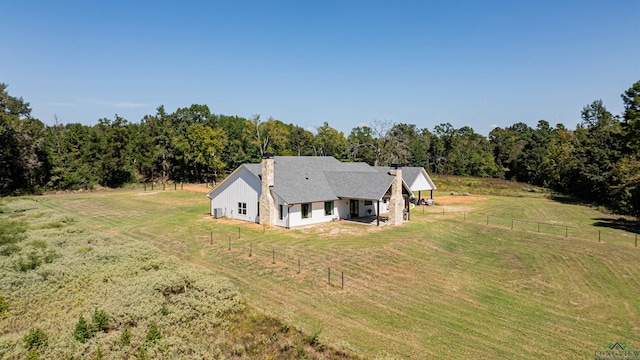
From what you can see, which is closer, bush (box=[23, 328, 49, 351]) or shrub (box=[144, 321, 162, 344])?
bush (box=[23, 328, 49, 351])

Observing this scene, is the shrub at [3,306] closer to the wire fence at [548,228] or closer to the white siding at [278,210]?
the white siding at [278,210]

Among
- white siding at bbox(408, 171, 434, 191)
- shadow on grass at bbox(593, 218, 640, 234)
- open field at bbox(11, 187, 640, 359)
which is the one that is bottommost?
open field at bbox(11, 187, 640, 359)

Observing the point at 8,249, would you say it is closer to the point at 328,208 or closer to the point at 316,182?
the point at 328,208

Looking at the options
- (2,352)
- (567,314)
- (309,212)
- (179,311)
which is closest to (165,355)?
(179,311)

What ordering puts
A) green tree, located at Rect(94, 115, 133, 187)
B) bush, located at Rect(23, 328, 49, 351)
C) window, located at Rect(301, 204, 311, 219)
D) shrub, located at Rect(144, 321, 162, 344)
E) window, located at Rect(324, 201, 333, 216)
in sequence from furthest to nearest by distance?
green tree, located at Rect(94, 115, 133, 187), window, located at Rect(324, 201, 333, 216), window, located at Rect(301, 204, 311, 219), shrub, located at Rect(144, 321, 162, 344), bush, located at Rect(23, 328, 49, 351)

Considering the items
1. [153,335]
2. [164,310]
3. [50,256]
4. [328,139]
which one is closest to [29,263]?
[50,256]

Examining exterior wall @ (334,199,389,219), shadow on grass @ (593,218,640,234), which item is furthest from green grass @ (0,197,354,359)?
shadow on grass @ (593,218,640,234)

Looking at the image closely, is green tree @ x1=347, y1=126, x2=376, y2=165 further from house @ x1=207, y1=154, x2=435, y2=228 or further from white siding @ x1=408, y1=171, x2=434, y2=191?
house @ x1=207, y1=154, x2=435, y2=228
